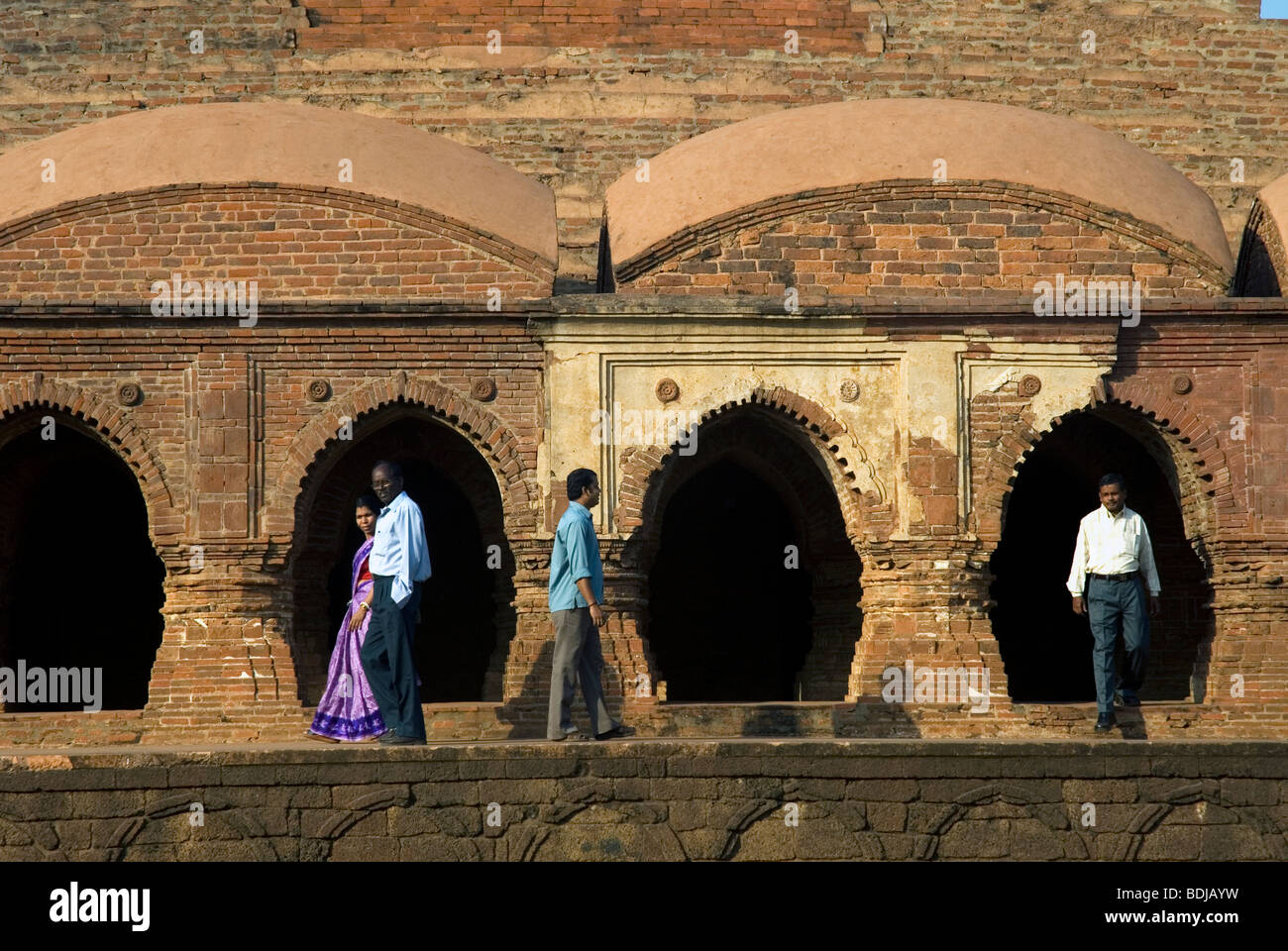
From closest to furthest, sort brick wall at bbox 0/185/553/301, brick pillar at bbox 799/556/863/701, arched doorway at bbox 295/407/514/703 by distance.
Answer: brick wall at bbox 0/185/553/301 → arched doorway at bbox 295/407/514/703 → brick pillar at bbox 799/556/863/701

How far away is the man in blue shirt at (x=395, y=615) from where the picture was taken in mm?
8945

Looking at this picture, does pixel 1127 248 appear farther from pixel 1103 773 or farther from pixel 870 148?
pixel 1103 773

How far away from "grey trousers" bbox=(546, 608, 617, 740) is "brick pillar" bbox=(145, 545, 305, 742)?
2.55m

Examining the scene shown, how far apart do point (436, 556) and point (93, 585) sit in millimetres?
2476

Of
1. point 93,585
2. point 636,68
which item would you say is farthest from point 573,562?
point 636,68

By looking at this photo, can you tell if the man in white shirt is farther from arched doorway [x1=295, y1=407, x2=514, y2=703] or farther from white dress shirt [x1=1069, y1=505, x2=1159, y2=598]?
arched doorway [x1=295, y1=407, x2=514, y2=703]

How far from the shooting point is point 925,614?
11625 mm

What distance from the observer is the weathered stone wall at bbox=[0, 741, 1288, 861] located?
26.9ft

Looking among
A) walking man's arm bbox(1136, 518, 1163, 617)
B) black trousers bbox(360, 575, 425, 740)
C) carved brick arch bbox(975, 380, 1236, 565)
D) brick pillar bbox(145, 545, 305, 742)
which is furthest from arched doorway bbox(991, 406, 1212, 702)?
black trousers bbox(360, 575, 425, 740)

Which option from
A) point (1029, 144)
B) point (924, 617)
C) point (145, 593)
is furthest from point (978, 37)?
point (145, 593)

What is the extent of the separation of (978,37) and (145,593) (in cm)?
796

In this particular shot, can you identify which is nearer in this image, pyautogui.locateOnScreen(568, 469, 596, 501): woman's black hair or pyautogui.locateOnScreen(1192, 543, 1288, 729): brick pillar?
pyautogui.locateOnScreen(568, 469, 596, 501): woman's black hair

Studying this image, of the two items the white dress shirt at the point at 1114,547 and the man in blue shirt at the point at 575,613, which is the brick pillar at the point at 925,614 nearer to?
the white dress shirt at the point at 1114,547

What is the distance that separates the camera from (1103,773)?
27.7 feet
